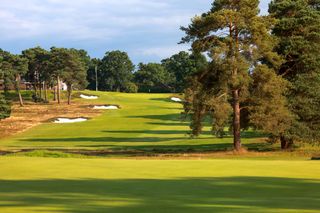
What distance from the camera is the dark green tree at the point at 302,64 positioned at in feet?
132

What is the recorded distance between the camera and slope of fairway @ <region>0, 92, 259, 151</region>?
4906cm

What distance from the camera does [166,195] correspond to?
10938mm

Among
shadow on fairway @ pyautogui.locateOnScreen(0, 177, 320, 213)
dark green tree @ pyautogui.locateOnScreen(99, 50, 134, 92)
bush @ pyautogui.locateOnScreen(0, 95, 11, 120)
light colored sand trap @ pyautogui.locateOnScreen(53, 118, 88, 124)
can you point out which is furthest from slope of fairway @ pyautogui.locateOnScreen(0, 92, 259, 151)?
dark green tree @ pyautogui.locateOnScreen(99, 50, 134, 92)

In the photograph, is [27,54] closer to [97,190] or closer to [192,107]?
[192,107]

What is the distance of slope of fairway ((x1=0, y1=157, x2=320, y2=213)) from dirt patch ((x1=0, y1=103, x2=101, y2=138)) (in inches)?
1916

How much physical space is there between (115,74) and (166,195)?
165 meters

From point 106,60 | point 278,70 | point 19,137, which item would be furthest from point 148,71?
point 278,70

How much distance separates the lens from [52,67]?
102812 mm

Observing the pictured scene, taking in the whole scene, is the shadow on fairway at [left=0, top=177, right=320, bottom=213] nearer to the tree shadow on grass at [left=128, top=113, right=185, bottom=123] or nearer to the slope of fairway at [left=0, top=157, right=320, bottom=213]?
the slope of fairway at [left=0, top=157, right=320, bottom=213]

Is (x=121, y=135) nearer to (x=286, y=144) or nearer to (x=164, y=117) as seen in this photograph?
(x=164, y=117)

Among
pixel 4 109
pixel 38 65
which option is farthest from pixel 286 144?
pixel 38 65

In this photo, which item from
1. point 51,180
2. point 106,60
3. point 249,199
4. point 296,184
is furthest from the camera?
point 106,60

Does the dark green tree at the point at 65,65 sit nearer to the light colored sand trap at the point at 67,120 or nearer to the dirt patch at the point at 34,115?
the dirt patch at the point at 34,115

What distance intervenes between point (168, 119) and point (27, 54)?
48.6 m
